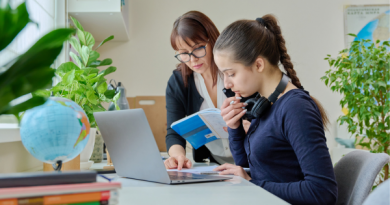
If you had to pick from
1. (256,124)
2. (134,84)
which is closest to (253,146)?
(256,124)

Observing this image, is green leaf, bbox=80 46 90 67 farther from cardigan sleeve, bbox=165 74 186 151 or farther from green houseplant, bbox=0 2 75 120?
green houseplant, bbox=0 2 75 120

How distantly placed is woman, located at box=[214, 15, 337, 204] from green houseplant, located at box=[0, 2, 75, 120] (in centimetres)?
65

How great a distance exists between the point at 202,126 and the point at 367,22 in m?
2.53

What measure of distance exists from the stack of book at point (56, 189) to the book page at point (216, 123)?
0.76m

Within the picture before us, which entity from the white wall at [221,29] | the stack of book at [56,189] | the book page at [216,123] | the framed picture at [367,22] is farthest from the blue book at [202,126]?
the framed picture at [367,22]

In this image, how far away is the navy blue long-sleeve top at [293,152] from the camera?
81 cm

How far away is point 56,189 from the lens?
1.25ft

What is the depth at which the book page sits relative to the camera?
46.0 inches

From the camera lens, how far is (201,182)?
0.82 m

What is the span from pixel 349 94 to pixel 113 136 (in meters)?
1.81

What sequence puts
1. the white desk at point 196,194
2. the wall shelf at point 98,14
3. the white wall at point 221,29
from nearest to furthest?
the white desk at point 196,194 → the wall shelf at point 98,14 → the white wall at point 221,29

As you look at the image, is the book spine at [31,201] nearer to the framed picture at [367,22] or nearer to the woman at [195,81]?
the woman at [195,81]

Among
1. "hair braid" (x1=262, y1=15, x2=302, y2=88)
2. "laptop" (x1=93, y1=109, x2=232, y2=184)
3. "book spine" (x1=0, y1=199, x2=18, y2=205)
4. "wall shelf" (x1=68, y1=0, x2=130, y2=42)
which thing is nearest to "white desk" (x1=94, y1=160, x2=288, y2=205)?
"laptop" (x1=93, y1=109, x2=232, y2=184)

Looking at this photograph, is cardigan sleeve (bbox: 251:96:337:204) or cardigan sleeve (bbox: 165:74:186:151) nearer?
cardigan sleeve (bbox: 251:96:337:204)
